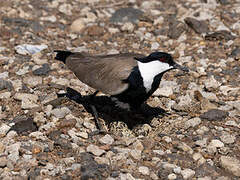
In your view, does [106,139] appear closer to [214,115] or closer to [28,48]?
[214,115]

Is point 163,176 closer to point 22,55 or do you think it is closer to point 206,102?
point 206,102

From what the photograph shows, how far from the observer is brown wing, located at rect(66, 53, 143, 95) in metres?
5.46

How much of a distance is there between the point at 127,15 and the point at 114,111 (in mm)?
2887

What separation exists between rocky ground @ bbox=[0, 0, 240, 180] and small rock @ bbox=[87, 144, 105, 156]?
0.01m

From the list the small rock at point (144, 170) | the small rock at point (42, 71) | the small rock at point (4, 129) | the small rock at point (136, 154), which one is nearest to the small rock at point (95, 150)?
the small rock at point (136, 154)

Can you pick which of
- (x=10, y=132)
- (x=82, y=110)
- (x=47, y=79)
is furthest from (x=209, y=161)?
(x=47, y=79)

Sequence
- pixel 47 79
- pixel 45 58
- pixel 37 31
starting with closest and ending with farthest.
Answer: pixel 47 79, pixel 45 58, pixel 37 31

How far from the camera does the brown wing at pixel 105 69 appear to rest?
5.46m

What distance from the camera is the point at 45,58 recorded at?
724 cm

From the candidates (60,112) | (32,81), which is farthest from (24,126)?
(32,81)

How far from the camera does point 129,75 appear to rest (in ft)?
17.7

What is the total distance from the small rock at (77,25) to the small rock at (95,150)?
3569mm

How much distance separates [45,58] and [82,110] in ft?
5.38

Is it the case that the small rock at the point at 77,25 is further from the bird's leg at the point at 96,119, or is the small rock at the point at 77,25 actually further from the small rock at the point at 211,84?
the small rock at the point at 211,84
